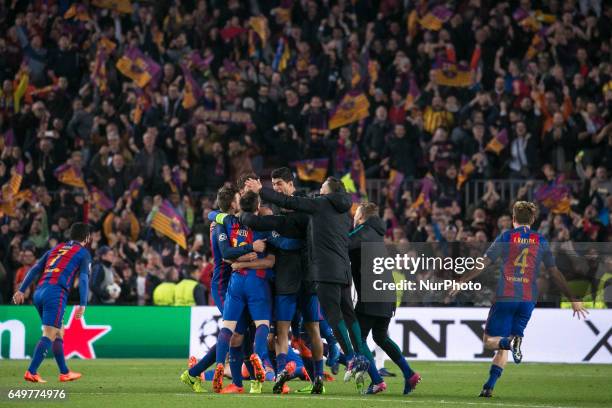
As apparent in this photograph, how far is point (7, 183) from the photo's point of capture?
913 inches

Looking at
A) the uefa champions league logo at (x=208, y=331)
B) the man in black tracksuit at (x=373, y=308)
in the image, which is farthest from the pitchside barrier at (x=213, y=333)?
the man in black tracksuit at (x=373, y=308)

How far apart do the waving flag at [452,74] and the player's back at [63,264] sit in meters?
10.9

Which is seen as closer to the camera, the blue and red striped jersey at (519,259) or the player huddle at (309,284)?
the player huddle at (309,284)

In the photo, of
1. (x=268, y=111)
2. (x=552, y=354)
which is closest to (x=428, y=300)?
(x=552, y=354)

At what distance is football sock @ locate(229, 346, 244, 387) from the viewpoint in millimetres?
12859

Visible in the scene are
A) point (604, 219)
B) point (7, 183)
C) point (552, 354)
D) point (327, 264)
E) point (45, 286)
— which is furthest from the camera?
point (7, 183)

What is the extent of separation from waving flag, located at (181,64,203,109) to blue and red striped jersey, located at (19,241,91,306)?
369 inches

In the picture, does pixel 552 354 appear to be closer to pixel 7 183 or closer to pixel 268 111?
pixel 268 111

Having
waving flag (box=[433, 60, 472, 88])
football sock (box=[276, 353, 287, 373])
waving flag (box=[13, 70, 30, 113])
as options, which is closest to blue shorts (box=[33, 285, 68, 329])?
football sock (box=[276, 353, 287, 373])

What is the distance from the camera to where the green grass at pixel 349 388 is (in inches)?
453

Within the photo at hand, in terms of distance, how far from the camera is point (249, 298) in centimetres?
1271

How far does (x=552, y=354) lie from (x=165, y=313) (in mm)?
6435

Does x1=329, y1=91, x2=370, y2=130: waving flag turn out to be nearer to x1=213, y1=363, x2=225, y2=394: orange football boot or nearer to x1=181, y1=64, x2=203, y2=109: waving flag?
x1=181, y1=64, x2=203, y2=109: waving flag

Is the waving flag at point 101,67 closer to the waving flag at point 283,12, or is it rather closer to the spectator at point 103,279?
the waving flag at point 283,12
